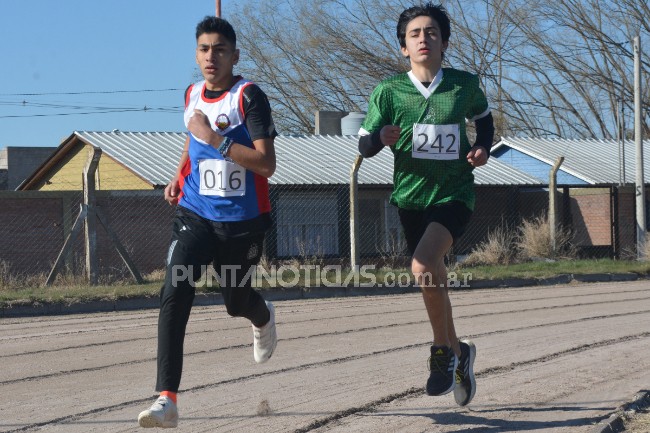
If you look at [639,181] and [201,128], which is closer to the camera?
[201,128]

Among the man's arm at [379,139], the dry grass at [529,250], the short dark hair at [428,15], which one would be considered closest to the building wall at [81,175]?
the dry grass at [529,250]

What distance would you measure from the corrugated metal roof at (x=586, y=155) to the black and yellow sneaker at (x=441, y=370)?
27.9 m

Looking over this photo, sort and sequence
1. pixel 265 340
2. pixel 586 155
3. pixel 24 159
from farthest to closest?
1. pixel 24 159
2. pixel 586 155
3. pixel 265 340

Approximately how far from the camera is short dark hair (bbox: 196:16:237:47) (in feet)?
18.0

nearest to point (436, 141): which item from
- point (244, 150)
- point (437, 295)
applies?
point (437, 295)

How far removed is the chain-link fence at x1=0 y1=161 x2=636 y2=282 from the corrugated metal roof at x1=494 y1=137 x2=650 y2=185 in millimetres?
2976

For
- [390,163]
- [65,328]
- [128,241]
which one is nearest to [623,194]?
[390,163]

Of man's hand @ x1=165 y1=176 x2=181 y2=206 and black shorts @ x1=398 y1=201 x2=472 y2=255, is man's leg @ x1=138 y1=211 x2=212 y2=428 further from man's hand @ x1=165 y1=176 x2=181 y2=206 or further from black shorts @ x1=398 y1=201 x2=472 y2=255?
black shorts @ x1=398 y1=201 x2=472 y2=255

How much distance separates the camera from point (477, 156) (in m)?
5.63

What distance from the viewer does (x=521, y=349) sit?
320 inches

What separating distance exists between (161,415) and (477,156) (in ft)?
7.10

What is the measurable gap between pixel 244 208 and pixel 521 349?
3.54m

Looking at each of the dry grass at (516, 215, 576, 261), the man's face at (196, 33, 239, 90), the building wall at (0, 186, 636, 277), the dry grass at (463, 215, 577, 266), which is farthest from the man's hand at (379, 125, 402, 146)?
the dry grass at (516, 215, 576, 261)

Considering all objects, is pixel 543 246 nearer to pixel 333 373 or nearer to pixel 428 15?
pixel 333 373
